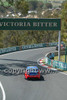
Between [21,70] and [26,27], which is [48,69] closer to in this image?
[21,70]

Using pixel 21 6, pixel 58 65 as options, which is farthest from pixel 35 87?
pixel 21 6

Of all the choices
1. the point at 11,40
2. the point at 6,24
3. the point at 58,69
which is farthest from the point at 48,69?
the point at 11,40

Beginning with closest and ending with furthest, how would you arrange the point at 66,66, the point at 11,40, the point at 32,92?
the point at 32,92 → the point at 66,66 → the point at 11,40

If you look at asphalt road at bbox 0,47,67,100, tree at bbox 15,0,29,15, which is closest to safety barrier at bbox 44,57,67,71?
asphalt road at bbox 0,47,67,100

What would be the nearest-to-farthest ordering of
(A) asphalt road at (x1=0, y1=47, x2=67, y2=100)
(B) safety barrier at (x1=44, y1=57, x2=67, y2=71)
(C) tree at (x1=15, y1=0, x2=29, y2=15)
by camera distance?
1. (A) asphalt road at (x1=0, y1=47, x2=67, y2=100)
2. (B) safety barrier at (x1=44, y1=57, x2=67, y2=71)
3. (C) tree at (x1=15, y1=0, x2=29, y2=15)

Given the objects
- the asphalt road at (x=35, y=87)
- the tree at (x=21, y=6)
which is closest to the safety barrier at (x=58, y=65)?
the asphalt road at (x=35, y=87)

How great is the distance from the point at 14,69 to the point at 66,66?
673cm

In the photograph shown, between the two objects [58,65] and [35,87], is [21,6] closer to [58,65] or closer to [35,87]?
[58,65]

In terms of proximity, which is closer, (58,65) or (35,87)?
(35,87)

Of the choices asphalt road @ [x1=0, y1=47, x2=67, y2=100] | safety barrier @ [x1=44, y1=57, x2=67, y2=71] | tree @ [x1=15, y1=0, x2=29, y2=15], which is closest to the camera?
asphalt road @ [x1=0, y1=47, x2=67, y2=100]

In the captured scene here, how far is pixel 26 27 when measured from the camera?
110 feet

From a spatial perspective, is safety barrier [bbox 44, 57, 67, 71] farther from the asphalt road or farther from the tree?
the tree

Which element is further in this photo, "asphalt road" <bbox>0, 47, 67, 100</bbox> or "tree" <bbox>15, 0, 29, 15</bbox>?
"tree" <bbox>15, 0, 29, 15</bbox>

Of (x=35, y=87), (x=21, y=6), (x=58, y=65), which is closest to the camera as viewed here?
(x=35, y=87)
